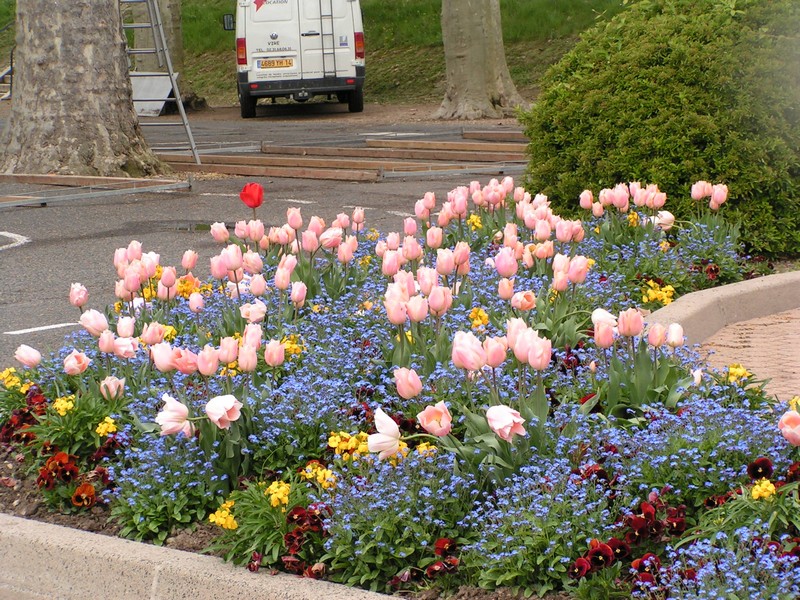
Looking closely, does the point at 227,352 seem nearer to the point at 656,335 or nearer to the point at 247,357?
the point at 247,357

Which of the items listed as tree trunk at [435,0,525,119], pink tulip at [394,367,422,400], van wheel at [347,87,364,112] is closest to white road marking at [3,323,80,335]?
pink tulip at [394,367,422,400]

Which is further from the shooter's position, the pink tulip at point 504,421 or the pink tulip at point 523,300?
the pink tulip at point 523,300

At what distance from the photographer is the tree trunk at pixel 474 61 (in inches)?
987

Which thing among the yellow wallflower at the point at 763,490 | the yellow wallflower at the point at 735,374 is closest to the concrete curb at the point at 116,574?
the yellow wallflower at the point at 763,490

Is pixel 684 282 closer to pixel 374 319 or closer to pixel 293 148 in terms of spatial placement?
pixel 374 319

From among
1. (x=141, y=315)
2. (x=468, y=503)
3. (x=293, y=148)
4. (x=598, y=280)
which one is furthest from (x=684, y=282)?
(x=293, y=148)

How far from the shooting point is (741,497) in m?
3.47

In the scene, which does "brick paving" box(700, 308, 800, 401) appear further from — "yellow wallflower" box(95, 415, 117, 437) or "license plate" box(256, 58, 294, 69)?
"license plate" box(256, 58, 294, 69)

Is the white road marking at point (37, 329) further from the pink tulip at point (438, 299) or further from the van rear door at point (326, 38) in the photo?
the van rear door at point (326, 38)

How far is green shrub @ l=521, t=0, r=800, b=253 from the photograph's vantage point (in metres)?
7.75

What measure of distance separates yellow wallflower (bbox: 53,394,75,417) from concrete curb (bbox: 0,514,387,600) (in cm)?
51

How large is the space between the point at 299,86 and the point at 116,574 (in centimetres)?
2391

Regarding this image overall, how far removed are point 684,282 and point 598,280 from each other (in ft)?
2.20

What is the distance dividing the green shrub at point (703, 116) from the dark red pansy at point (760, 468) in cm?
431
